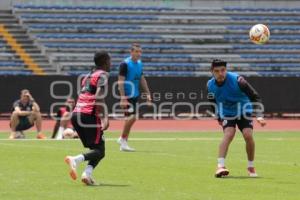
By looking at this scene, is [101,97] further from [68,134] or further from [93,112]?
[68,134]

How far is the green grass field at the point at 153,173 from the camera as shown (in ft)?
35.2

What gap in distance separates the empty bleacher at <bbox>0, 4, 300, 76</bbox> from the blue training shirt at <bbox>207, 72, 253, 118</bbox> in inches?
1132

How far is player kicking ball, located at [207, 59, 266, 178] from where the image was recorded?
13.5 meters

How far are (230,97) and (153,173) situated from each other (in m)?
1.70

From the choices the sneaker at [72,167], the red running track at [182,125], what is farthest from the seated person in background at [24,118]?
the sneaker at [72,167]

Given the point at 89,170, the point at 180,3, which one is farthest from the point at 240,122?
the point at 180,3

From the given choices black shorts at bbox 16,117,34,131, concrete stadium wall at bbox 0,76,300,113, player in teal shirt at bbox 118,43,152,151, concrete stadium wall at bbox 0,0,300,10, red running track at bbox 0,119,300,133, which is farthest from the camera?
concrete stadium wall at bbox 0,0,300,10

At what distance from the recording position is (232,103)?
13.8 metres

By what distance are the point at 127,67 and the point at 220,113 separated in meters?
6.09

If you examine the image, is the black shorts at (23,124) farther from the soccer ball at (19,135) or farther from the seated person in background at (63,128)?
the seated person in background at (63,128)

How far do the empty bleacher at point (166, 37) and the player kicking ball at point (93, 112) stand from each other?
99.5 ft

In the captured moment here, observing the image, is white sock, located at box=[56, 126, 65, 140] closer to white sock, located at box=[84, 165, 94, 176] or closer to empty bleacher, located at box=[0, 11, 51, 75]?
white sock, located at box=[84, 165, 94, 176]

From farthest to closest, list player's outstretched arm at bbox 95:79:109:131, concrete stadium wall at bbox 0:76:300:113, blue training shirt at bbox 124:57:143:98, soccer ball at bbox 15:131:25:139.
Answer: concrete stadium wall at bbox 0:76:300:113
soccer ball at bbox 15:131:25:139
blue training shirt at bbox 124:57:143:98
player's outstretched arm at bbox 95:79:109:131

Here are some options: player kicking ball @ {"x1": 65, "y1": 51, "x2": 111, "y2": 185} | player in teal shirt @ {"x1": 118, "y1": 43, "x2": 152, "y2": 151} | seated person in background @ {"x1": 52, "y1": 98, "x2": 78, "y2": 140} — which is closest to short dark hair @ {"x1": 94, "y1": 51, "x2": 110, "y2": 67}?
player kicking ball @ {"x1": 65, "y1": 51, "x2": 111, "y2": 185}
